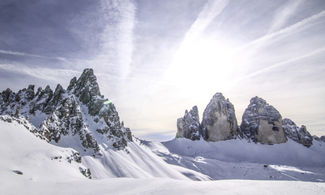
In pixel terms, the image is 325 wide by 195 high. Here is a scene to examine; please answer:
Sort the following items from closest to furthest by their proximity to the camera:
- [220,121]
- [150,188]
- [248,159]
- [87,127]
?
[150,188] < [87,127] < [248,159] < [220,121]

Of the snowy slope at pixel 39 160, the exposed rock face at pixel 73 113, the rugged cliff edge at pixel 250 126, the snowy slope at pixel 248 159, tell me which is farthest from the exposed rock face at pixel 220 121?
the snowy slope at pixel 39 160

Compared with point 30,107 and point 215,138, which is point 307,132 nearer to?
point 215,138

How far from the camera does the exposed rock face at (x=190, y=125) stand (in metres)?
121

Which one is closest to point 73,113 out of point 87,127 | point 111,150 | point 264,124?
point 87,127

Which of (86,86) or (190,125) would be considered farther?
(190,125)

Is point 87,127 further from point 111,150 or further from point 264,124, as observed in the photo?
point 264,124

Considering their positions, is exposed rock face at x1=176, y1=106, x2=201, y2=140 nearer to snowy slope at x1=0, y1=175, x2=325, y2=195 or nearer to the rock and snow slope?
the rock and snow slope

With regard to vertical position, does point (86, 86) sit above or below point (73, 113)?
above

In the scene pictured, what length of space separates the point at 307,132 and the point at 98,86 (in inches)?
5222

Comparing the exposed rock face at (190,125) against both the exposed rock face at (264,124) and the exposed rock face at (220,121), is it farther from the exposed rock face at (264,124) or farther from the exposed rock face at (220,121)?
the exposed rock face at (264,124)

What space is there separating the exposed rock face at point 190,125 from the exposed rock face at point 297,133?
189 ft

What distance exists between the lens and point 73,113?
55.5 meters

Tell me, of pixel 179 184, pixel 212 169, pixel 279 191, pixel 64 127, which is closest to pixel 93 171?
pixel 64 127

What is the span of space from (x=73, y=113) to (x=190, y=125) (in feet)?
282
